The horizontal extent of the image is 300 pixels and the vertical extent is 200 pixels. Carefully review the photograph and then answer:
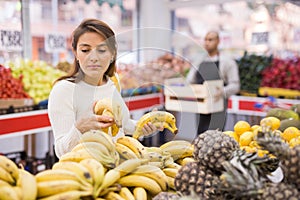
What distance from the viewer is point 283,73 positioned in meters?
5.70

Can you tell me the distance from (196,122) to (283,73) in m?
4.41

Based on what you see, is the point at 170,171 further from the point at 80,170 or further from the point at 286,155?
the point at 286,155

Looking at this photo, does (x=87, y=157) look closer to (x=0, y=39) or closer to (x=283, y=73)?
(x=0, y=39)

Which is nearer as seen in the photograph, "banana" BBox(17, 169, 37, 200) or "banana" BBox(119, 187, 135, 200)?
"banana" BBox(17, 169, 37, 200)

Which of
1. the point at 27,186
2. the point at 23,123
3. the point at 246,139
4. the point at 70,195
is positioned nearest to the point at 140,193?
the point at 70,195

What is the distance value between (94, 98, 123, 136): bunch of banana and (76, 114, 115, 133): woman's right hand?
20mm

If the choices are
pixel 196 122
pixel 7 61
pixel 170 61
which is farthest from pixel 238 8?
pixel 196 122

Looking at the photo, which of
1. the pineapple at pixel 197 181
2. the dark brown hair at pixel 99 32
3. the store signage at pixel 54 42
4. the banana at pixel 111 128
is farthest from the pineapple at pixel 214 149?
the store signage at pixel 54 42

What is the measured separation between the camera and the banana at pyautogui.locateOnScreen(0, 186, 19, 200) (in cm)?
126

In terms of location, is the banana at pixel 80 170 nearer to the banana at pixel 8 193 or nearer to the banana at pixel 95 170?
the banana at pixel 95 170

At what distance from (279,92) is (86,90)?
4435mm

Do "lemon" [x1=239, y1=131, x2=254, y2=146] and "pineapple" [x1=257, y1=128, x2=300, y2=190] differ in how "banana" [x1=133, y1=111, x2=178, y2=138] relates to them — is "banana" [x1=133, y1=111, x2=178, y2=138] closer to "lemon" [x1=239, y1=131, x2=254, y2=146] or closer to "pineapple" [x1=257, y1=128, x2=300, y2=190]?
"pineapple" [x1=257, y1=128, x2=300, y2=190]

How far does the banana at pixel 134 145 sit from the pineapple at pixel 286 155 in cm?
51

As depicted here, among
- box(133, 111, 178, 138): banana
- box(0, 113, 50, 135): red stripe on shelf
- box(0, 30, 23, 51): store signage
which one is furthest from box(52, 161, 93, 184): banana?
box(0, 30, 23, 51): store signage
